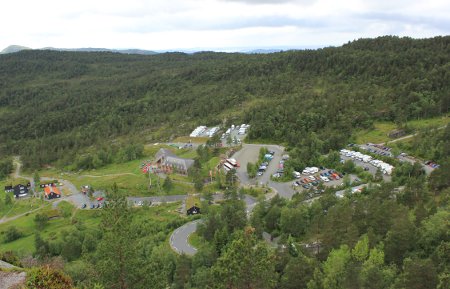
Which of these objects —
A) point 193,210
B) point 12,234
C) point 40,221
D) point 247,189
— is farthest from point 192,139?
point 12,234

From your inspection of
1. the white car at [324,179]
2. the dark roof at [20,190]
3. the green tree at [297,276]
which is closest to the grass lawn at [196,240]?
the green tree at [297,276]

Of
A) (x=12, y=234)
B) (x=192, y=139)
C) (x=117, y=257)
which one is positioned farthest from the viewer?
(x=192, y=139)

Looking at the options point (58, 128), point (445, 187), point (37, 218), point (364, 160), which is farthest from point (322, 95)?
point (58, 128)

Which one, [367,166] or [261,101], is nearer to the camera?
[367,166]

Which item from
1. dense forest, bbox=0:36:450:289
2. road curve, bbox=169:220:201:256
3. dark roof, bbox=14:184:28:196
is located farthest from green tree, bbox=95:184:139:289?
dark roof, bbox=14:184:28:196

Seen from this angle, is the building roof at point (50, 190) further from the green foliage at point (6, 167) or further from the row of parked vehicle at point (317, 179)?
the row of parked vehicle at point (317, 179)

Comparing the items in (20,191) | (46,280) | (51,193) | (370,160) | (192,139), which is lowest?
(20,191)

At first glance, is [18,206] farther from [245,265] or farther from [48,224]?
[245,265]
